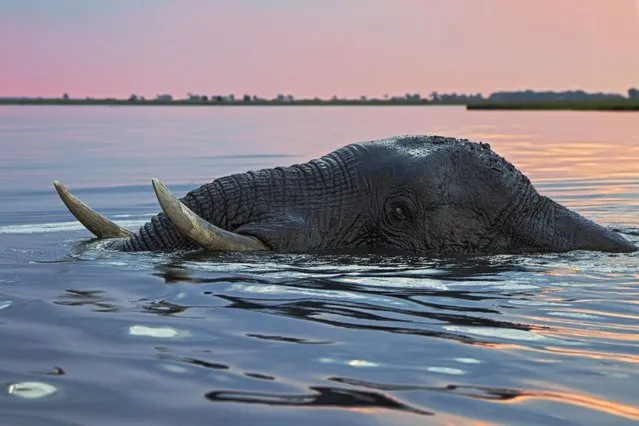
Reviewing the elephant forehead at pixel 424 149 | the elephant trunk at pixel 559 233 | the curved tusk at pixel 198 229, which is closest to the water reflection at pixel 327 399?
the curved tusk at pixel 198 229

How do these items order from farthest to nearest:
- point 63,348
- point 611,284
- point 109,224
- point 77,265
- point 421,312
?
1. point 109,224
2. point 77,265
3. point 611,284
4. point 421,312
5. point 63,348

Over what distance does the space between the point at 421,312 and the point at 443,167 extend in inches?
112

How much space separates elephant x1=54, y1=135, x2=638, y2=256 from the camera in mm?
9688

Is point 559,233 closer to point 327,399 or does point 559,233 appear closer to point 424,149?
point 424,149

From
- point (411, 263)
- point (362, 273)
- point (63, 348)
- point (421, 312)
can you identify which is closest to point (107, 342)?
point (63, 348)

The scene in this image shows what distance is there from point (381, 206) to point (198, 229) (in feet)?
5.81

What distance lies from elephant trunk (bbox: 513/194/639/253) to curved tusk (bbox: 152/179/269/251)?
2612 millimetres

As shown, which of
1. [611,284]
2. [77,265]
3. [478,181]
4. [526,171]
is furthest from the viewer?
[526,171]

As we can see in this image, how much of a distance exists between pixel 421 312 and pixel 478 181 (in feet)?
9.76

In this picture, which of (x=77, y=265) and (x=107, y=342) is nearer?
(x=107, y=342)

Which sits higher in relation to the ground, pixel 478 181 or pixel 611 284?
pixel 478 181

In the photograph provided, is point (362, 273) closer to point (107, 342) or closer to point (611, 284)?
point (611, 284)

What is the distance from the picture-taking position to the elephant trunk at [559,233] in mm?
10227

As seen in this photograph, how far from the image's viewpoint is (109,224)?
11.0 metres
